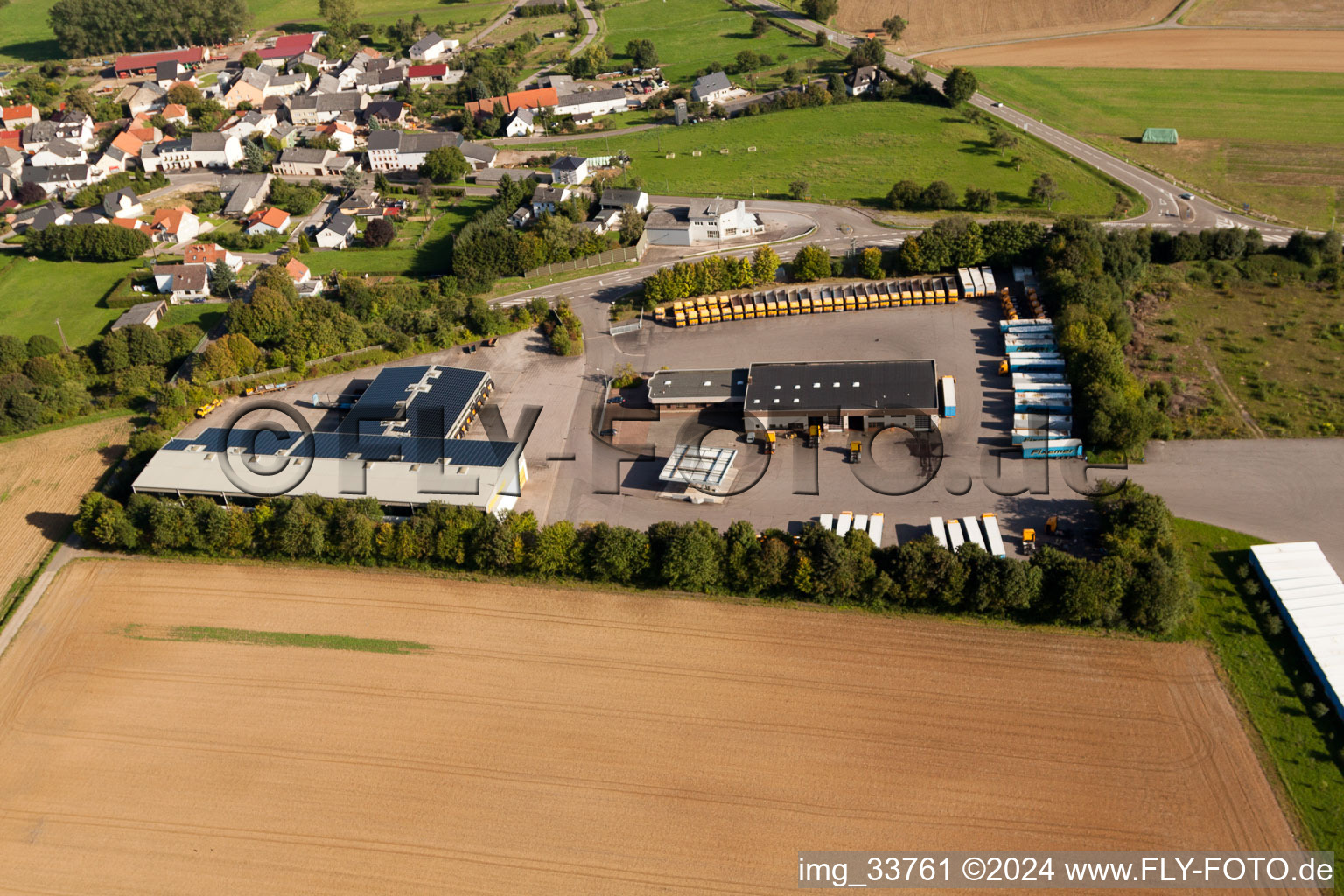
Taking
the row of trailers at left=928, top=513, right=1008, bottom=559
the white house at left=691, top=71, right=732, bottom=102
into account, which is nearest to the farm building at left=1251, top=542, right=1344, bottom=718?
the row of trailers at left=928, top=513, right=1008, bottom=559

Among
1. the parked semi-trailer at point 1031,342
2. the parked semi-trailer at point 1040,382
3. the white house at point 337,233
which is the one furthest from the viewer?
the white house at point 337,233

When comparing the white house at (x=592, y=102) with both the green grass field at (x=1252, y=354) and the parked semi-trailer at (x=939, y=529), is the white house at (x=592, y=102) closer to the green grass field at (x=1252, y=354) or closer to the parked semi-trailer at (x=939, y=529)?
the green grass field at (x=1252, y=354)

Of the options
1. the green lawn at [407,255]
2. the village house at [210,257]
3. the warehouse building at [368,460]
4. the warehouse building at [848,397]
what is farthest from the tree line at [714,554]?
the village house at [210,257]

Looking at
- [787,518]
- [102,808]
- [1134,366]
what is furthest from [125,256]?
[1134,366]

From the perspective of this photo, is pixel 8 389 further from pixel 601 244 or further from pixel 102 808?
pixel 601 244

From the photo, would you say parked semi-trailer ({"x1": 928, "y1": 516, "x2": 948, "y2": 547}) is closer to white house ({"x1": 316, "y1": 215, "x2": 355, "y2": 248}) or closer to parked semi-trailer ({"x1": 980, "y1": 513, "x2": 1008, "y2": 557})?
parked semi-trailer ({"x1": 980, "y1": 513, "x2": 1008, "y2": 557})

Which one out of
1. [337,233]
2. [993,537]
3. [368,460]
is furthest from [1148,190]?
[337,233]

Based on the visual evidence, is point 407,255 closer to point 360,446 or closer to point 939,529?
point 360,446
